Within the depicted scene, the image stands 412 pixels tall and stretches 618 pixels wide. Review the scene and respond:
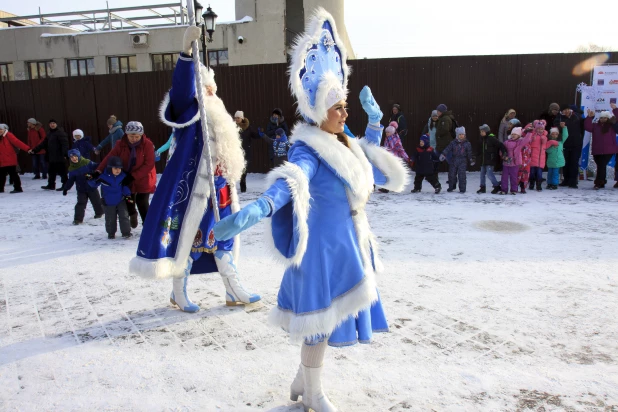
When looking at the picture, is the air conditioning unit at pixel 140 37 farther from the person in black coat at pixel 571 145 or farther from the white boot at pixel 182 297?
the white boot at pixel 182 297

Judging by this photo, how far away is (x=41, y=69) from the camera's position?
770 inches

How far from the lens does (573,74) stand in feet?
40.0

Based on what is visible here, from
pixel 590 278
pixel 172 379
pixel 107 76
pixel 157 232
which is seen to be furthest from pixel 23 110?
pixel 590 278

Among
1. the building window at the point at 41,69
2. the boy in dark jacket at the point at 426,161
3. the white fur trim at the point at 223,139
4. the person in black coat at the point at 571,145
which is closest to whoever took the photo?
the white fur trim at the point at 223,139

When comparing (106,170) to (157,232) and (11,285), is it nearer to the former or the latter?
(11,285)

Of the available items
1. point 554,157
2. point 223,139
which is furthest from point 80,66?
point 223,139

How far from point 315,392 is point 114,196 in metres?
5.04

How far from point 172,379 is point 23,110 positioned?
14696 mm

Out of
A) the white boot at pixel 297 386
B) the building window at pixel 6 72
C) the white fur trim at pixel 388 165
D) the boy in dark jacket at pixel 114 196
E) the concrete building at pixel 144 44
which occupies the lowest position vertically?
the white boot at pixel 297 386

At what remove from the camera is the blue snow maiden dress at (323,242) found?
2398mm

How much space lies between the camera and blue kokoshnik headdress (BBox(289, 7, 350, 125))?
259cm

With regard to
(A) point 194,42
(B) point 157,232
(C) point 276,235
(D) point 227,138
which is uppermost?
(A) point 194,42

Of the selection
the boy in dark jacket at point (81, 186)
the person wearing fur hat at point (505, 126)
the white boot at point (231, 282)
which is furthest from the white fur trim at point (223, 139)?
the person wearing fur hat at point (505, 126)

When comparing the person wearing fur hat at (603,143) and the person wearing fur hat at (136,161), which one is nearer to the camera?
the person wearing fur hat at (136,161)
